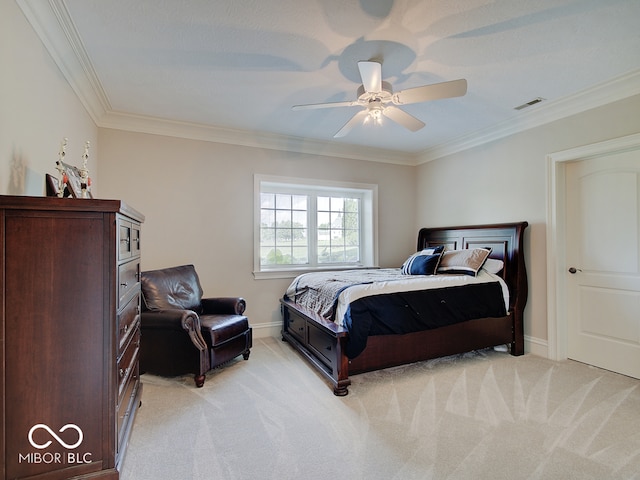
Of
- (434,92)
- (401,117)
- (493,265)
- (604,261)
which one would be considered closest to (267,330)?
(493,265)

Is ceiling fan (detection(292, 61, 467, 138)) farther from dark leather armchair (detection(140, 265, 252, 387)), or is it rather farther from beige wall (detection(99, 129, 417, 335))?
dark leather armchair (detection(140, 265, 252, 387))

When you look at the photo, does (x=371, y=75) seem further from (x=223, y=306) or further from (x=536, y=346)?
(x=536, y=346)

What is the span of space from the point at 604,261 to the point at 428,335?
1811 millimetres

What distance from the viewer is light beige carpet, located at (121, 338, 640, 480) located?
169cm

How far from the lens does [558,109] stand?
3.17m

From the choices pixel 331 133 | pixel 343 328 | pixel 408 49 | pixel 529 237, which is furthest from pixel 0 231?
Answer: pixel 529 237

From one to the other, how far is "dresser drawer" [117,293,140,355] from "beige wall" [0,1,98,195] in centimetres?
82

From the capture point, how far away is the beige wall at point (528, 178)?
2920 millimetres

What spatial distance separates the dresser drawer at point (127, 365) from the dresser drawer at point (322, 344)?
4.61ft

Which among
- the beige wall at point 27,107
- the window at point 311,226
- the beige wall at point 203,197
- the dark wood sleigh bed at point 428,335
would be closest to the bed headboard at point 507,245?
the dark wood sleigh bed at point 428,335

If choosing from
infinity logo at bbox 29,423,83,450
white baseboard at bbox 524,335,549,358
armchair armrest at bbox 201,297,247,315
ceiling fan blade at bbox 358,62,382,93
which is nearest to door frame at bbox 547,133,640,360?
white baseboard at bbox 524,335,549,358

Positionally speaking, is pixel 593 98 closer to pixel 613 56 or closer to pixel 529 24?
pixel 613 56

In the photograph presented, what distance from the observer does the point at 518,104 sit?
3.20 m

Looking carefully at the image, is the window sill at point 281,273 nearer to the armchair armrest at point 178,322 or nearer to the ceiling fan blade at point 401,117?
the armchair armrest at point 178,322
